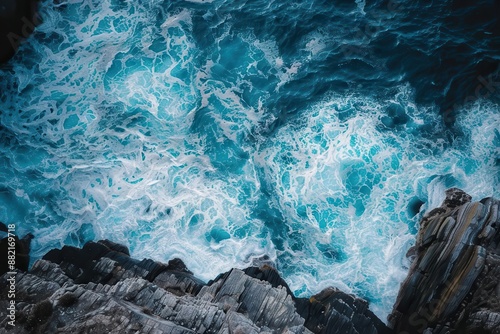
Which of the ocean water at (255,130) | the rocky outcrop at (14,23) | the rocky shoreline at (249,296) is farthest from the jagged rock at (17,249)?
the rocky outcrop at (14,23)

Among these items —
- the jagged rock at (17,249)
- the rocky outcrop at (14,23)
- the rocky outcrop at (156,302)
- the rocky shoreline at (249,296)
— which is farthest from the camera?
the rocky outcrop at (14,23)

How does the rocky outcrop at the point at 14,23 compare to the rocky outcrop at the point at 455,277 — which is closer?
the rocky outcrop at the point at 455,277

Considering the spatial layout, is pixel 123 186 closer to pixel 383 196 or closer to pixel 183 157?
pixel 183 157

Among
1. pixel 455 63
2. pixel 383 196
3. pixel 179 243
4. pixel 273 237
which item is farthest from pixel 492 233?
pixel 179 243

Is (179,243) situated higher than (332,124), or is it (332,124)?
(332,124)

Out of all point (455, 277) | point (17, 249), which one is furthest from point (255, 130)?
point (17, 249)

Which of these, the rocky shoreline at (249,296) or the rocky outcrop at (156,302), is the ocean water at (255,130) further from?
the rocky outcrop at (156,302)
